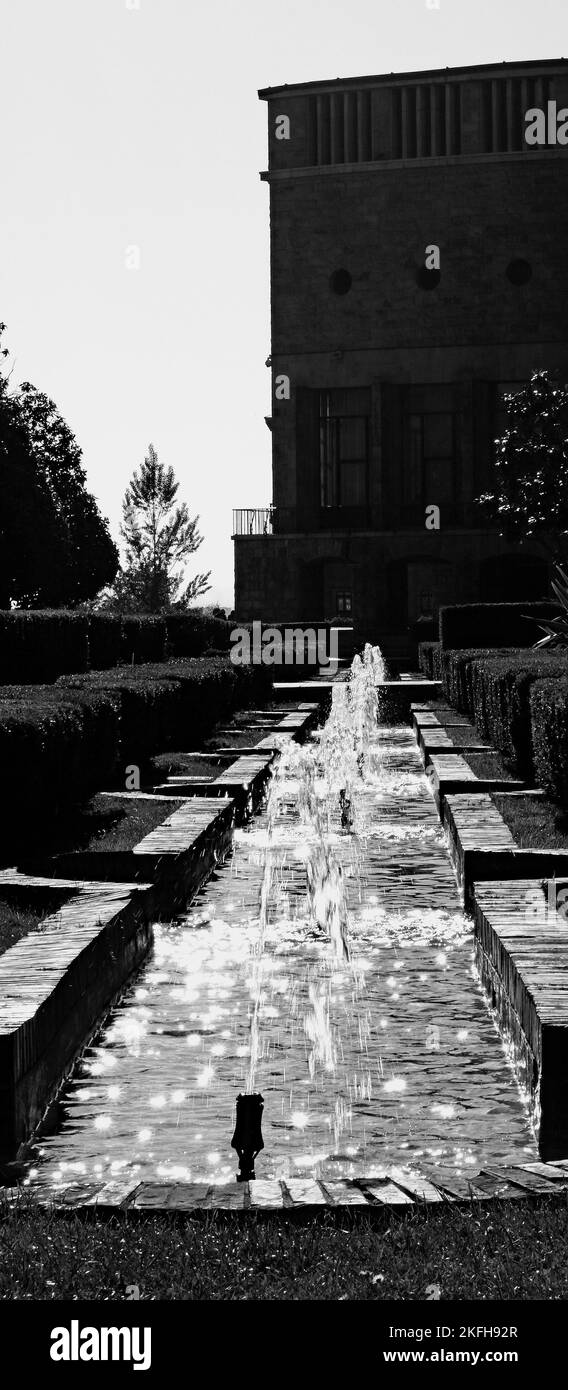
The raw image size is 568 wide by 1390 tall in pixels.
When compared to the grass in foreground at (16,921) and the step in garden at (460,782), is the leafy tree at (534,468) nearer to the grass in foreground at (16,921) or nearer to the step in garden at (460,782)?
the step in garden at (460,782)

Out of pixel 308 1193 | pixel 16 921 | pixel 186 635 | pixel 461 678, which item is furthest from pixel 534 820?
pixel 186 635

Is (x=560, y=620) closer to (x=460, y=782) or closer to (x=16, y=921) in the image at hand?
(x=460, y=782)

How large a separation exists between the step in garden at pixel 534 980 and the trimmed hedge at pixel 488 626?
21217 millimetres

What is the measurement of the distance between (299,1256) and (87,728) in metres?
8.37

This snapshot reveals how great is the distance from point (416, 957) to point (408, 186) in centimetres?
4847

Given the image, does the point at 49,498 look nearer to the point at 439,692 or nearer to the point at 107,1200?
the point at 439,692

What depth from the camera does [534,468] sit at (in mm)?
43562

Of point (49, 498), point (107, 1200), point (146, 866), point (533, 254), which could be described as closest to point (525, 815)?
point (146, 866)

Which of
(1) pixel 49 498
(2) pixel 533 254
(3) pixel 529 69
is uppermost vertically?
(3) pixel 529 69

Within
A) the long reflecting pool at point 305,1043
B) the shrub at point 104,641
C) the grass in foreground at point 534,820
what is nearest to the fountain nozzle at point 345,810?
the grass in foreground at point 534,820

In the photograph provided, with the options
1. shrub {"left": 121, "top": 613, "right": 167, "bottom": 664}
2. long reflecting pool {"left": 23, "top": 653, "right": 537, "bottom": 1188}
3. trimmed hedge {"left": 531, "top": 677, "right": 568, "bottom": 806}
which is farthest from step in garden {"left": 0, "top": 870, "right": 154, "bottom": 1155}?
shrub {"left": 121, "top": 613, "right": 167, "bottom": 664}

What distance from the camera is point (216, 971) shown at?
732 cm

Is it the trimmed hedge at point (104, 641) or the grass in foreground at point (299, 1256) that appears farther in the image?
the trimmed hedge at point (104, 641)

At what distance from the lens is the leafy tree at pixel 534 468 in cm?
4272
